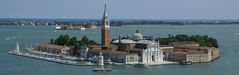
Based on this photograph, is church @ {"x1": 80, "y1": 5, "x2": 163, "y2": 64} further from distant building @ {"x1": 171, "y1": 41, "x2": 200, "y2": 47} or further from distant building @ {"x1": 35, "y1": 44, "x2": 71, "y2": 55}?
distant building @ {"x1": 171, "y1": 41, "x2": 200, "y2": 47}

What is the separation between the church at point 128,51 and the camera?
17.0 meters

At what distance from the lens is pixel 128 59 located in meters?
16.9

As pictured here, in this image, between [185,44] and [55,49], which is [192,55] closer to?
[185,44]

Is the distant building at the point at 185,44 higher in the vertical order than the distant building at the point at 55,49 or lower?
higher

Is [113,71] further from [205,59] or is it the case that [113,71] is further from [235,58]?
[235,58]

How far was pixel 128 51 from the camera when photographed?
59.0 ft

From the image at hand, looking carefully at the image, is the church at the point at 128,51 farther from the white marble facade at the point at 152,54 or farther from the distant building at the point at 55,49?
the distant building at the point at 55,49

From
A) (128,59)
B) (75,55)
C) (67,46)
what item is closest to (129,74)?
(128,59)

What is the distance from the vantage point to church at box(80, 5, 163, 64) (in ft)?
55.9

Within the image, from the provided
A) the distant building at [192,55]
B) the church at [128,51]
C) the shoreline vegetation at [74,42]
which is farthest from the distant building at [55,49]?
the distant building at [192,55]

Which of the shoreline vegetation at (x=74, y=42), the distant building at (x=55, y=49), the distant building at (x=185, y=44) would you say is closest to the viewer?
the shoreline vegetation at (x=74, y=42)

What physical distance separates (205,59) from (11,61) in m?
5.92

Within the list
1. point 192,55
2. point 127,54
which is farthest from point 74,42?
point 192,55

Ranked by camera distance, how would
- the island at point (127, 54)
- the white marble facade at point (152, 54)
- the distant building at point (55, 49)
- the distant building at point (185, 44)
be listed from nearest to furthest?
1. the island at point (127, 54)
2. the white marble facade at point (152, 54)
3. the distant building at point (55, 49)
4. the distant building at point (185, 44)
